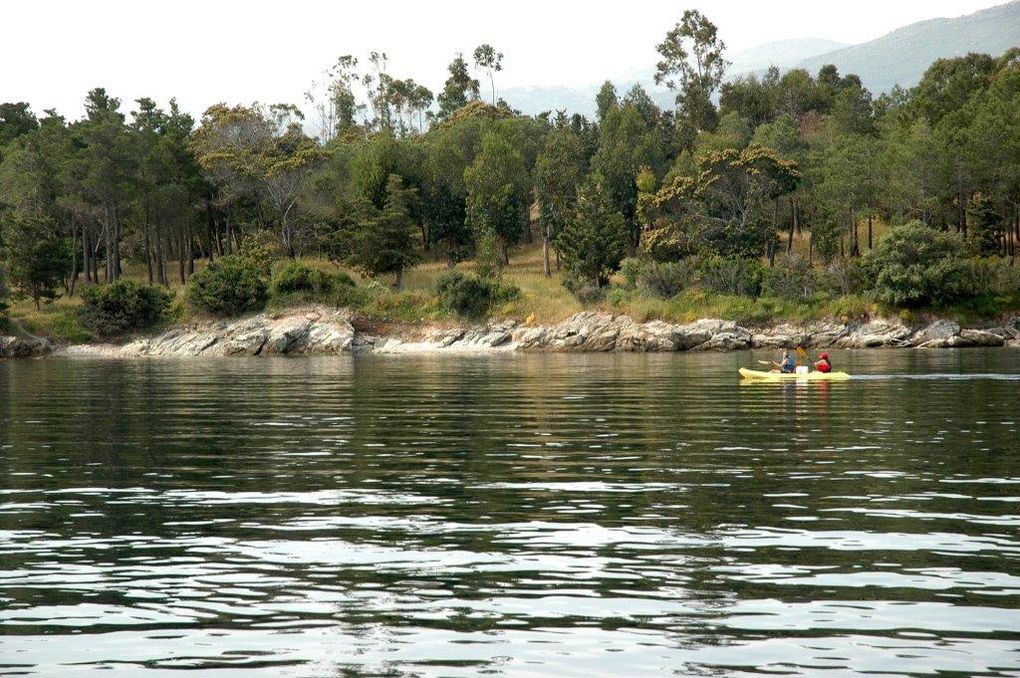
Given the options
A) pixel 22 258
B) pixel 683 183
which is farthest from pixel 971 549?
pixel 22 258

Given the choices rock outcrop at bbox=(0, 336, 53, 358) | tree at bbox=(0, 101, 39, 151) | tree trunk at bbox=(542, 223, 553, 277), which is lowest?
rock outcrop at bbox=(0, 336, 53, 358)

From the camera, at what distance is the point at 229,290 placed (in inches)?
3915

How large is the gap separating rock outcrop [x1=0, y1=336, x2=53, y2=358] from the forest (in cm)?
241

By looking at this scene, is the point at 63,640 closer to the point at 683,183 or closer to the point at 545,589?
the point at 545,589

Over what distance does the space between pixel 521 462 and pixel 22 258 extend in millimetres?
90937

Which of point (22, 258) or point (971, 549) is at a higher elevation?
point (22, 258)

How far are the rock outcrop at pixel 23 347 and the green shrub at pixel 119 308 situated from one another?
14.0ft

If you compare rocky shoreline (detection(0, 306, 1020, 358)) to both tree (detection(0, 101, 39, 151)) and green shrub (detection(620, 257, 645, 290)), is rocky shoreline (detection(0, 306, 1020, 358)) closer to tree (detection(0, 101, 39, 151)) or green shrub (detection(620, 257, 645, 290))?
green shrub (detection(620, 257, 645, 290))

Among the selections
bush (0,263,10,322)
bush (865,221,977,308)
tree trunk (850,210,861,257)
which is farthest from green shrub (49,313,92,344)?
tree trunk (850,210,861,257)

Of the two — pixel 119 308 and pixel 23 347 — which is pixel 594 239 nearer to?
pixel 119 308

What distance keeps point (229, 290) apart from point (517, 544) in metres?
86.9

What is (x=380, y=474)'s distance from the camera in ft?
76.0

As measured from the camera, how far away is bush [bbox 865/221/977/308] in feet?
280

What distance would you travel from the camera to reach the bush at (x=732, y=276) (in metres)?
93.4
